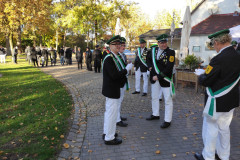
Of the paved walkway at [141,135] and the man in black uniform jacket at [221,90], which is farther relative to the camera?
the paved walkway at [141,135]

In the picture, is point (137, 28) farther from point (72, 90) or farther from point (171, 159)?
point (171, 159)

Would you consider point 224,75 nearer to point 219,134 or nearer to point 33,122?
point 219,134

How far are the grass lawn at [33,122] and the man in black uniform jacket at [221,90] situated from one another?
9.33ft

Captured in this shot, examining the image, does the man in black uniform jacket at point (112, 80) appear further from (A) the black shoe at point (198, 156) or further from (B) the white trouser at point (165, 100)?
(A) the black shoe at point (198, 156)

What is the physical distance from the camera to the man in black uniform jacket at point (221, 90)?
110 inches

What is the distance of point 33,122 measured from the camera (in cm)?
524

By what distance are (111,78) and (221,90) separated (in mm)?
1945

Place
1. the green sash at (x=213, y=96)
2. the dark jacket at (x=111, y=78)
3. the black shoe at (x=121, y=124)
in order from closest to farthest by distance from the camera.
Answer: the green sash at (x=213, y=96) < the dark jacket at (x=111, y=78) < the black shoe at (x=121, y=124)

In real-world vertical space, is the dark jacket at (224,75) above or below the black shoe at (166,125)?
above

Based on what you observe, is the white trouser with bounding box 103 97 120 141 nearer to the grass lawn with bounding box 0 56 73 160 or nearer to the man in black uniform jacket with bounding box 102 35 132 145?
the man in black uniform jacket with bounding box 102 35 132 145

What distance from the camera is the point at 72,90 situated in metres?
9.16

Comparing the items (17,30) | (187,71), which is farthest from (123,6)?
(187,71)

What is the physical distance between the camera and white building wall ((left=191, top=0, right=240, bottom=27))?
57.2ft

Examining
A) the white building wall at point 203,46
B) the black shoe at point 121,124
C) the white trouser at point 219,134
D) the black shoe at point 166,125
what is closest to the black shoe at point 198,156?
the white trouser at point 219,134
